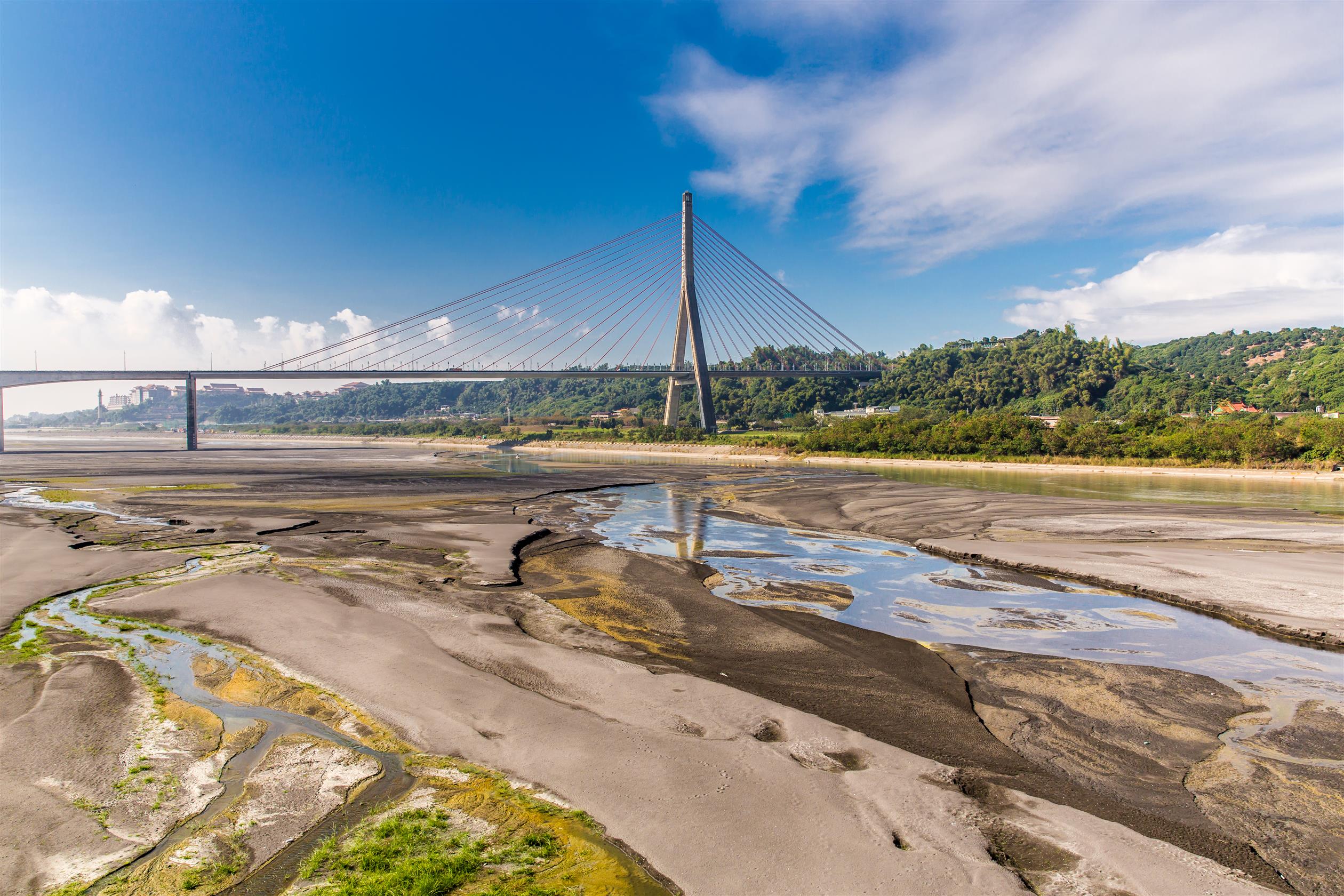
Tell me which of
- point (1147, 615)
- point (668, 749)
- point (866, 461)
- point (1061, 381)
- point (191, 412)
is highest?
point (1061, 381)

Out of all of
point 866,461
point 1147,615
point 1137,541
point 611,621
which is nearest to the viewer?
point 611,621

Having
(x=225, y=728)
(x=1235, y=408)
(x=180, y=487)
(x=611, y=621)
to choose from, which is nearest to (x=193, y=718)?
(x=225, y=728)

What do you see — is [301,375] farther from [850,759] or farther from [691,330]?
[850,759]

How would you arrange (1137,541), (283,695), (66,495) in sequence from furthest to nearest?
1. (66,495)
2. (1137,541)
3. (283,695)

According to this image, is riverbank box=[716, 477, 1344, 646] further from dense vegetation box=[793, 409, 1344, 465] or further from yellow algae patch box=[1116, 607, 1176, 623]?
dense vegetation box=[793, 409, 1344, 465]

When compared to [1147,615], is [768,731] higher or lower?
higher

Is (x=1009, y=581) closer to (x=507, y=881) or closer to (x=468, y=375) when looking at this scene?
(x=507, y=881)

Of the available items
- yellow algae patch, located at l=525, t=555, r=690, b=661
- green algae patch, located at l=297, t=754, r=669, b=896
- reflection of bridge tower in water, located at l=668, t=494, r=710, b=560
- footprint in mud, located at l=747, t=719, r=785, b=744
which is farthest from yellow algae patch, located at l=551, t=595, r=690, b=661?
reflection of bridge tower in water, located at l=668, t=494, r=710, b=560
